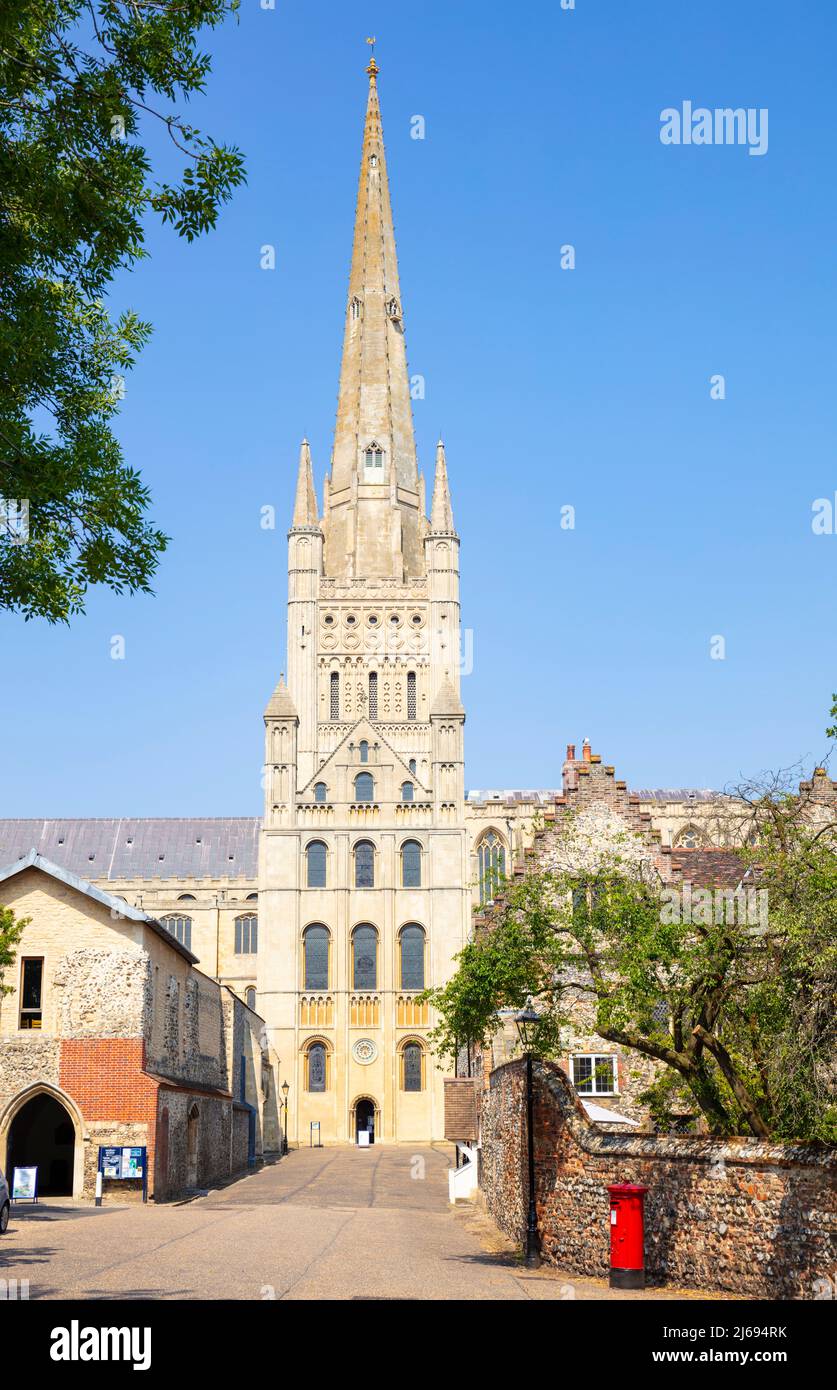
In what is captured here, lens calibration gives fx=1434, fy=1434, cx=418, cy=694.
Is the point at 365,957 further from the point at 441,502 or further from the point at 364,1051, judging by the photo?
the point at 441,502

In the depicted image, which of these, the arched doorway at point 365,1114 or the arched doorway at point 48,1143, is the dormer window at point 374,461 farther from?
the arched doorway at point 48,1143

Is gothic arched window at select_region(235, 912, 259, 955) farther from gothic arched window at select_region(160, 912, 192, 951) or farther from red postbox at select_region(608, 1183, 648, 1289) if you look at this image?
red postbox at select_region(608, 1183, 648, 1289)

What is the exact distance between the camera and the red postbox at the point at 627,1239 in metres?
18.2

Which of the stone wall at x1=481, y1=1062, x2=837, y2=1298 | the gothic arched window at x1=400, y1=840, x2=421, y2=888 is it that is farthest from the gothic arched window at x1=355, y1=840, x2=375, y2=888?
the stone wall at x1=481, y1=1062, x2=837, y2=1298

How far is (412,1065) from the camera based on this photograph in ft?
263

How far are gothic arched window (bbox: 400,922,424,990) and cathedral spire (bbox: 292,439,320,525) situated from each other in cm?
3455

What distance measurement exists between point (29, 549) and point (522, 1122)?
43.6 ft

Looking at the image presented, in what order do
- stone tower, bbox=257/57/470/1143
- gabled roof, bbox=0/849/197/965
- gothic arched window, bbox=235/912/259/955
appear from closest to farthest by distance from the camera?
gabled roof, bbox=0/849/197/965 → stone tower, bbox=257/57/470/1143 → gothic arched window, bbox=235/912/259/955

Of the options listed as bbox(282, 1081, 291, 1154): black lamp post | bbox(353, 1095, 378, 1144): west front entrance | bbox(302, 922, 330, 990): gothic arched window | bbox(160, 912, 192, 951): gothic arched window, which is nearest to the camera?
bbox(282, 1081, 291, 1154): black lamp post

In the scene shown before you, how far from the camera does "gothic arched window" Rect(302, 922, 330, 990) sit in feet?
267

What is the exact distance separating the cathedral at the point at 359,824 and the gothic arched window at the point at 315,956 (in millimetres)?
93

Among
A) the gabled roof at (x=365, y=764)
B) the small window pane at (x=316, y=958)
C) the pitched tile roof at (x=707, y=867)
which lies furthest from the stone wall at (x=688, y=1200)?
the gabled roof at (x=365, y=764)

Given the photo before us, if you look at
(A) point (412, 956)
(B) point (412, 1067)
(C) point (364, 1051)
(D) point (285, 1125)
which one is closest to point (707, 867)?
(D) point (285, 1125)

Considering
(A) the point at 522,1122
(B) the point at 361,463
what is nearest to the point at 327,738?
(B) the point at 361,463
